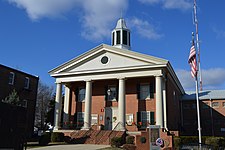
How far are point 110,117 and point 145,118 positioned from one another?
4.32 meters

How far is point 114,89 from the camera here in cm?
3091

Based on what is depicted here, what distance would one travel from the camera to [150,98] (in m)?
28.9

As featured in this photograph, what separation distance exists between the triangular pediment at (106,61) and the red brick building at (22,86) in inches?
170

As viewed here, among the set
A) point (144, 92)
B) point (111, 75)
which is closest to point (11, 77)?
point (111, 75)

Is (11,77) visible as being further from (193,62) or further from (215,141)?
(215,141)

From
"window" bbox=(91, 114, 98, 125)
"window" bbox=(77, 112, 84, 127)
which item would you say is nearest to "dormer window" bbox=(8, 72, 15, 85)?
"window" bbox=(77, 112, 84, 127)

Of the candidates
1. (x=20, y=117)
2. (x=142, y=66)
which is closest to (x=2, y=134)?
(x=20, y=117)

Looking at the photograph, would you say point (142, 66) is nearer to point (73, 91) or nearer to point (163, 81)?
point (163, 81)

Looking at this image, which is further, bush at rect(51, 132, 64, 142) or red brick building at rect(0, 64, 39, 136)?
red brick building at rect(0, 64, 39, 136)

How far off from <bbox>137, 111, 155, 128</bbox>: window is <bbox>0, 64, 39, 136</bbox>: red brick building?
42.8ft

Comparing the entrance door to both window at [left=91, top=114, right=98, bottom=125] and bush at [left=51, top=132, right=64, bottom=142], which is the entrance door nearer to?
window at [left=91, top=114, right=98, bottom=125]

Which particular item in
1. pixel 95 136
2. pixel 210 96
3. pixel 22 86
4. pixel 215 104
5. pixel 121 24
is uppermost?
pixel 121 24

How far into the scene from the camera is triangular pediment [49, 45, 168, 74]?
27703 mm

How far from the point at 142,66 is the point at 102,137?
8.62 m
